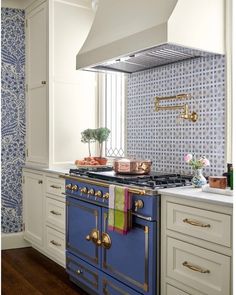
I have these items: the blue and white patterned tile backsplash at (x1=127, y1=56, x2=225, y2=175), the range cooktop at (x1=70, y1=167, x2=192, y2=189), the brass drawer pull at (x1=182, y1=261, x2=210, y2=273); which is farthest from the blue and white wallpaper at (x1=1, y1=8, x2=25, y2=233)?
the brass drawer pull at (x1=182, y1=261, x2=210, y2=273)

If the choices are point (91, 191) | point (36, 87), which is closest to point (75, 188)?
point (91, 191)

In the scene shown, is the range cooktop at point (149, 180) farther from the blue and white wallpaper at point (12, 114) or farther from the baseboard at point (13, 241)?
the baseboard at point (13, 241)

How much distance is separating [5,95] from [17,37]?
2.16ft

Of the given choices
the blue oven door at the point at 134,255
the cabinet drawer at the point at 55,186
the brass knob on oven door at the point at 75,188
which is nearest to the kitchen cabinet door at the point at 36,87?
the cabinet drawer at the point at 55,186

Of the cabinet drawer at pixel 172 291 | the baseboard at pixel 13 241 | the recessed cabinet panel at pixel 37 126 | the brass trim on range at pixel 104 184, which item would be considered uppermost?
the recessed cabinet panel at pixel 37 126

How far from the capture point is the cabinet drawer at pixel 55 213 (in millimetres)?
3233

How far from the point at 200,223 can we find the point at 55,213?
72.1 inches

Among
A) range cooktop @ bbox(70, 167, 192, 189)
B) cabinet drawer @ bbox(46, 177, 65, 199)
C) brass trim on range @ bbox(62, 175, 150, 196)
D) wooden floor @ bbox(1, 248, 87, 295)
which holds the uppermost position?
range cooktop @ bbox(70, 167, 192, 189)

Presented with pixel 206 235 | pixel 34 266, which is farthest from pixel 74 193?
pixel 206 235

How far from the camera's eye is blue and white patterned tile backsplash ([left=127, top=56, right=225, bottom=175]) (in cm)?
243

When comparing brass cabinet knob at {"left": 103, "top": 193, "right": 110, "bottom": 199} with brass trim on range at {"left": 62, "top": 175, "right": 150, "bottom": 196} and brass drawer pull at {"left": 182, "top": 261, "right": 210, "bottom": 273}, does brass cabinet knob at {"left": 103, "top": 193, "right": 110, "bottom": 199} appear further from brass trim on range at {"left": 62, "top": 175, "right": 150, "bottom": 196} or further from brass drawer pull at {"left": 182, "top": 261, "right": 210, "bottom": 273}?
brass drawer pull at {"left": 182, "top": 261, "right": 210, "bottom": 273}

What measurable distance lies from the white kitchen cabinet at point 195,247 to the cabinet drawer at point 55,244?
1385mm

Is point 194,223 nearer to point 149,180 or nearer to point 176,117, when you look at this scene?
point 149,180

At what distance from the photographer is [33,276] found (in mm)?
3148
